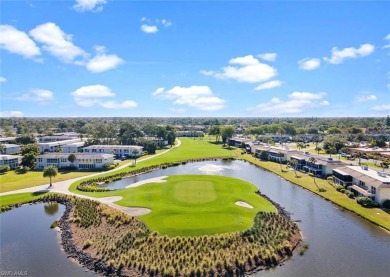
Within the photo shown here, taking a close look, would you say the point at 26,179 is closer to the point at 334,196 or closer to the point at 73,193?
the point at 73,193

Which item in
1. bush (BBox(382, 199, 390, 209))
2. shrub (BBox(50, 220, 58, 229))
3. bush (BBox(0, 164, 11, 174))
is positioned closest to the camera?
shrub (BBox(50, 220, 58, 229))

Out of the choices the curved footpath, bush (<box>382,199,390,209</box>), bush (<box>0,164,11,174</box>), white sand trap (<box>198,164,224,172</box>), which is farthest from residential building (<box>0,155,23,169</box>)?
bush (<box>382,199,390,209</box>)

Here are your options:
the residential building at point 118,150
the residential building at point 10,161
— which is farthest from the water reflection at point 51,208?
the residential building at point 118,150

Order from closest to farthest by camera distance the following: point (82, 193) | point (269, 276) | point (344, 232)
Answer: point (269, 276)
point (344, 232)
point (82, 193)

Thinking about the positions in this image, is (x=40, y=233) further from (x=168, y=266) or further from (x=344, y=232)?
(x=344, y=232)

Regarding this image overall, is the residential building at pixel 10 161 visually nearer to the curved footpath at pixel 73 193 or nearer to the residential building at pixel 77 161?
the residential building at pixel 77 161

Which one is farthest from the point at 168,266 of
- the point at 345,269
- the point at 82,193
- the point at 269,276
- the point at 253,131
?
the point at 253,131

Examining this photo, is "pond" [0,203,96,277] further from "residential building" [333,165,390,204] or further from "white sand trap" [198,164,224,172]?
"residential building" [333,165,390,204]
